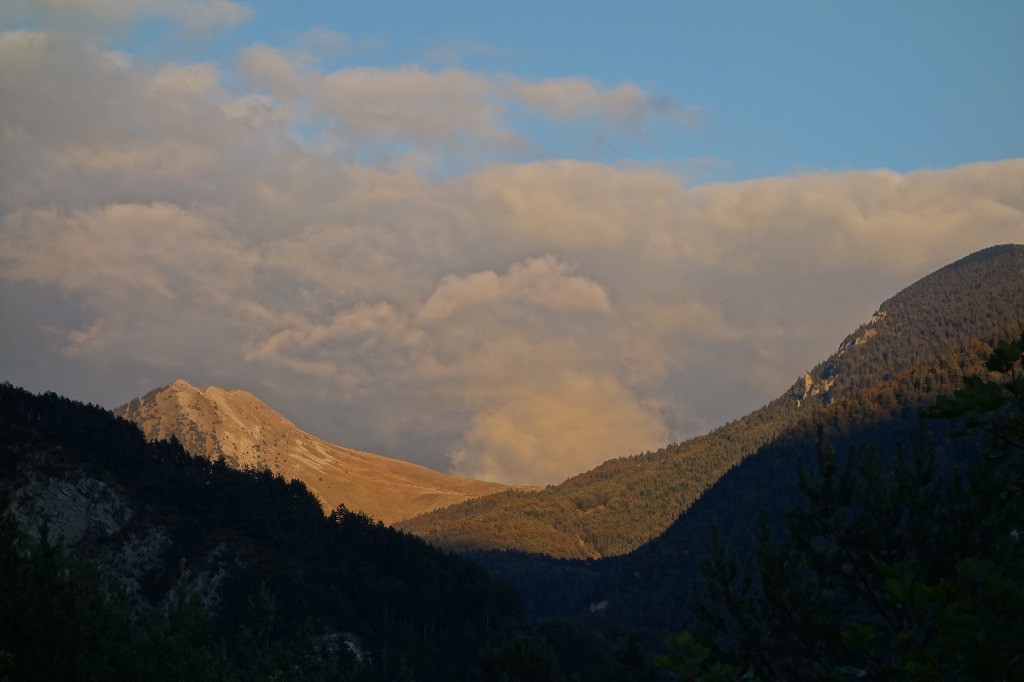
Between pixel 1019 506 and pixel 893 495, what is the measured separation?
28561mm

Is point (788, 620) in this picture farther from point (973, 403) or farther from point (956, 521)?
point (973, 403)

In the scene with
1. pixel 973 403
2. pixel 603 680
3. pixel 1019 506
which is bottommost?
pixel 603 680

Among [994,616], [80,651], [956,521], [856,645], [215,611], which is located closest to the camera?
[994,616]

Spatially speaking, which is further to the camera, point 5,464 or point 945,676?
point 5,464

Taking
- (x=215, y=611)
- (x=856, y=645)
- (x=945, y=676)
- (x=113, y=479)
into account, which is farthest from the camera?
(x=113, y=479)

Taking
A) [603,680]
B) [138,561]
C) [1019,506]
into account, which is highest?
[1019,506]

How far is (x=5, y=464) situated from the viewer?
17762 cm

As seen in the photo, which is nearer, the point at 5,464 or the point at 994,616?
the point at 994,616

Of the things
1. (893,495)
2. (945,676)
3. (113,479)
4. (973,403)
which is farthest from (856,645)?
(113,479)

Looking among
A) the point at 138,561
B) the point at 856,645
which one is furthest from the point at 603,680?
the point at 856,645

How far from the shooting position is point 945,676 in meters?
10.1

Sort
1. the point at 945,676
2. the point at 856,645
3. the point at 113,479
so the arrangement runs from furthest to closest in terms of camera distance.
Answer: the point at 113,479
the point at 856,645
the point at 945,676

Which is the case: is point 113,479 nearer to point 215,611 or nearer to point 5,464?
point 5,464

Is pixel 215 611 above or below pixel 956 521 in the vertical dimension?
below
